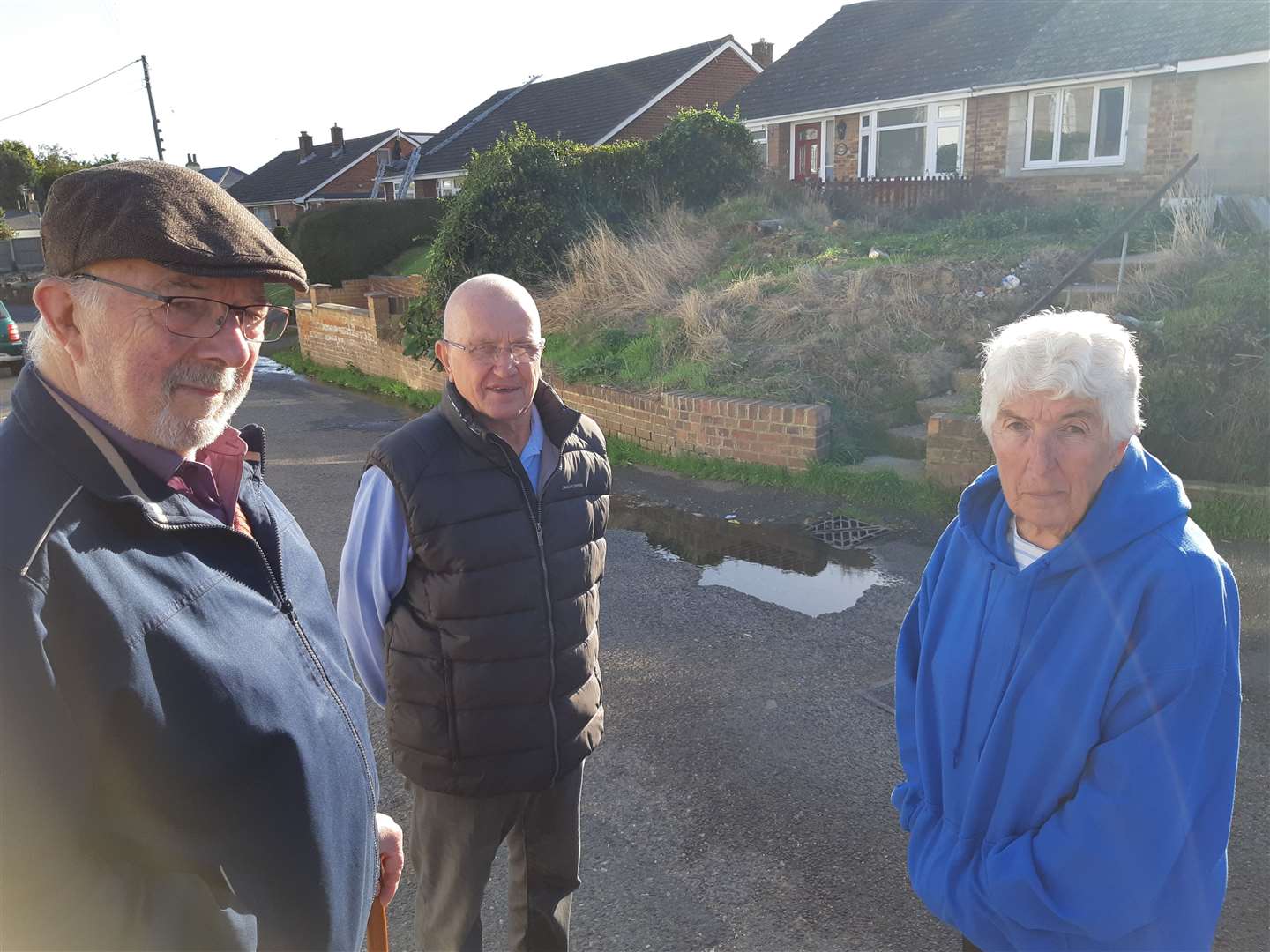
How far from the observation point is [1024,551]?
2.10 metres

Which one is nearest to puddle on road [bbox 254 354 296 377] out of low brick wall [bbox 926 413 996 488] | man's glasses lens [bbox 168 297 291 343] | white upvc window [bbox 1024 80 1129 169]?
low brick wall [bbox 926 413 996 488]

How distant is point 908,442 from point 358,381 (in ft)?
31.2

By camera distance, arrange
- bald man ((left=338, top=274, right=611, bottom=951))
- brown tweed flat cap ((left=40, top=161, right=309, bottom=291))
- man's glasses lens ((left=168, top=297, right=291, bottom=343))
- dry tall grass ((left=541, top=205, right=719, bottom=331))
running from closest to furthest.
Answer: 1. brown tweed flat cap ((left=40, top=161, right=309, bottom=291))
2. man's glasses lens ((left=168, top=297, right=291, bottom=343))
3. bald man ((left=338, top=274, right=611, bottom=951))
4. dry tall grass ((left=541, top=205, right=719, bottom=331))

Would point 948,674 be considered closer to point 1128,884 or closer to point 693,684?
point 1128,884

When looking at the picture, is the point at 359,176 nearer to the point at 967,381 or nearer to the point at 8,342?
the point at 8,342

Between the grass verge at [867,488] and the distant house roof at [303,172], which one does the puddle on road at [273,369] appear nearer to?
the grass verge at [867,488]

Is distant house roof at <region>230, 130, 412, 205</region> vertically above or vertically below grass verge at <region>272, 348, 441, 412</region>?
above

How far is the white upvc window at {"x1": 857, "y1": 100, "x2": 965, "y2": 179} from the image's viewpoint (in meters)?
20.5

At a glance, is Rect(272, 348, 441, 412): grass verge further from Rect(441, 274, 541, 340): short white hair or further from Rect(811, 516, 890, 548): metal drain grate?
Rect(441, 274, 541, 340): short white hair

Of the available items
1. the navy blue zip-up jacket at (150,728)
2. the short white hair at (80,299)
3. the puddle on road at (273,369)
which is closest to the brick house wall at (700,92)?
the puddle on road at (273,369)

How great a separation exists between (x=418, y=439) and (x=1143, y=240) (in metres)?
12.0

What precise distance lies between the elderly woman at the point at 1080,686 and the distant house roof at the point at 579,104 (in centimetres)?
2878

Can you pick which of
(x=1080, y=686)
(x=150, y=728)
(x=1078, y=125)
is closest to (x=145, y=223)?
(x=150, y=728)

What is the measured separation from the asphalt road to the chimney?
30.2m
